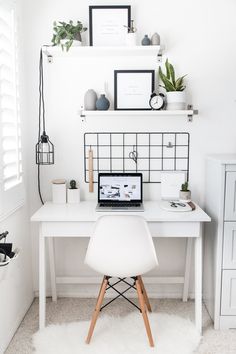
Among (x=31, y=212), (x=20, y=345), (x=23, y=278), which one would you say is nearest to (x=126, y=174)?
(x=31, y=212)

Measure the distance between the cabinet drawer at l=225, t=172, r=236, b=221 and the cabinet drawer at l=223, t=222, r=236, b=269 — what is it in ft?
0.17

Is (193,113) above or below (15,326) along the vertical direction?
above

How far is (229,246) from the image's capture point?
2334 mm

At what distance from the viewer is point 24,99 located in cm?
261

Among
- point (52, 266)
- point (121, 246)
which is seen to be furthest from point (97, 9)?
point (52, 266)

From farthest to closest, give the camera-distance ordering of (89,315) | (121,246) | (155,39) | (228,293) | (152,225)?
(89,315) → (155,39) → (228,293) → (152,225) → (121,246)

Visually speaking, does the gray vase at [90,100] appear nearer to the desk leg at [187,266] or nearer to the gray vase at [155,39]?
the gray vase at [155,39]

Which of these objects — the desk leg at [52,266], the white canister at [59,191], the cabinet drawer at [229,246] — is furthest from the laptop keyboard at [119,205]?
the cabinet drawer at [229,246]

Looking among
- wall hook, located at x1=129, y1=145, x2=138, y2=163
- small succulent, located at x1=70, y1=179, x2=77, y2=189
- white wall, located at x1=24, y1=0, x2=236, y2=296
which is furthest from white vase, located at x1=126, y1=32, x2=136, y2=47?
small succulent, located at x1=70, y1=179, x2=77, y2=189

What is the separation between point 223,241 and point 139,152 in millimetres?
890

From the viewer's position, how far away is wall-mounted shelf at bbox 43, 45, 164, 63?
2.45m

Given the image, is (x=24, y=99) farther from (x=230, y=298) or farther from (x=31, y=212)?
(x=230, y=298)

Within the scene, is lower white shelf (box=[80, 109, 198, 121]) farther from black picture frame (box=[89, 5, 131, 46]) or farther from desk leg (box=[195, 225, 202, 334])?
desk leg (box=[195, 225, 202, 334])

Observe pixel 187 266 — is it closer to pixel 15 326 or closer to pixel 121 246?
pixel 121 246
